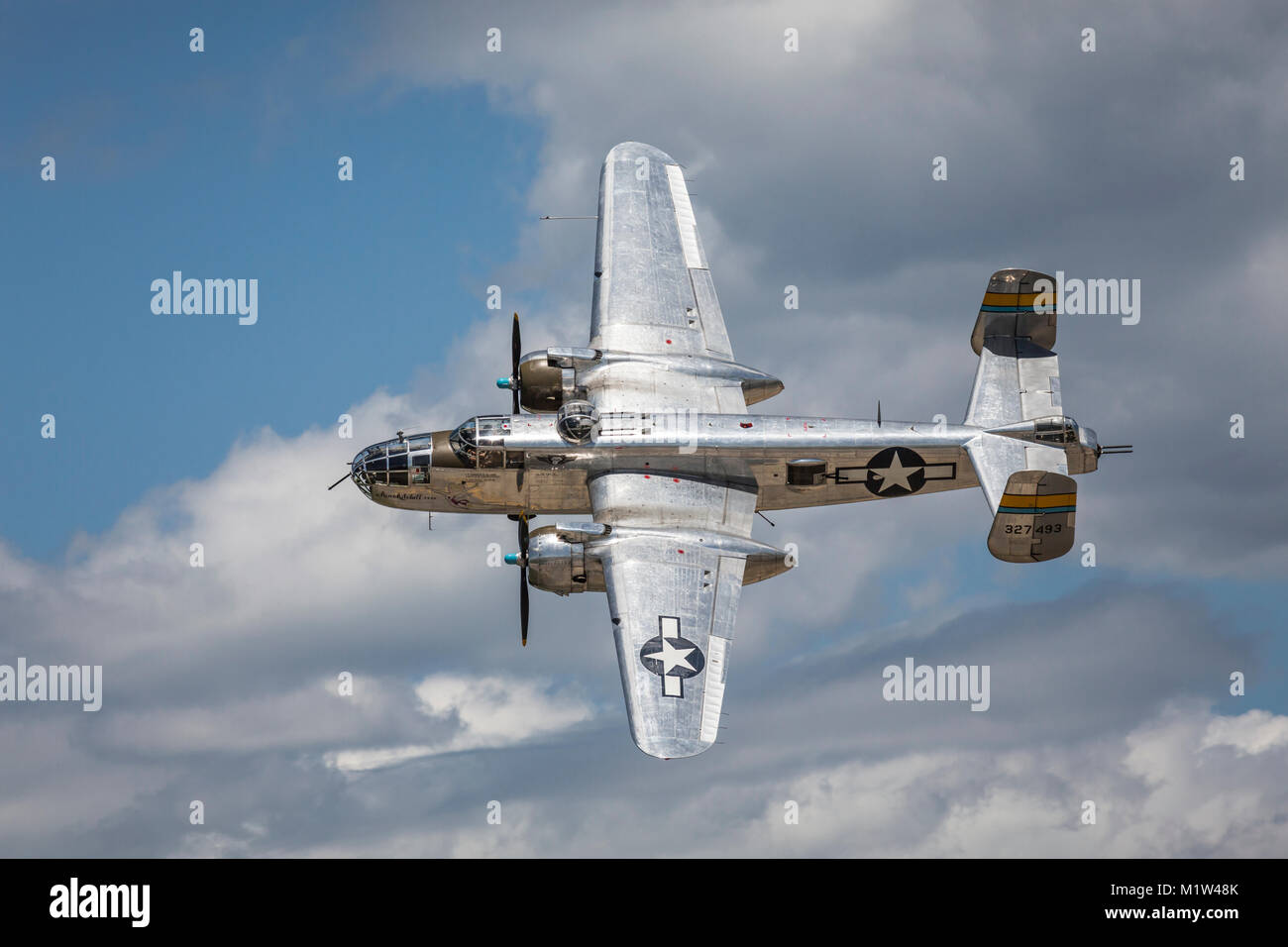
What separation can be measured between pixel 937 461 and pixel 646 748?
13402 mm

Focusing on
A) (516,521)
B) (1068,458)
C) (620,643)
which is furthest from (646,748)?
(1068,458)

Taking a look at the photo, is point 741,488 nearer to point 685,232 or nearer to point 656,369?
point 656,369

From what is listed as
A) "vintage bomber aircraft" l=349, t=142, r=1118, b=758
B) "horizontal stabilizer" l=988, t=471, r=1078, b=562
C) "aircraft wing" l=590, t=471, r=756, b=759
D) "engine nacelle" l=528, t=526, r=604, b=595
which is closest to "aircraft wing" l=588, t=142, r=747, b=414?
"vintage bomber aircraft" l=349, t=142, r=1118, b=758

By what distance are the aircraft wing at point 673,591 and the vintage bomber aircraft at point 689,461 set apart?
57mm

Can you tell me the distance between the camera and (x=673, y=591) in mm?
42688

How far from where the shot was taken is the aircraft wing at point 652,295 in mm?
47812

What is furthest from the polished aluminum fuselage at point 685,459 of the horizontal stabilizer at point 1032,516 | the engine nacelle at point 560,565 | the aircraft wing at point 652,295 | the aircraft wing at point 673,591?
the horizontal stabilizer at point 1032,516

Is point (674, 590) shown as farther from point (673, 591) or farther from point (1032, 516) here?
point (1032, 516)

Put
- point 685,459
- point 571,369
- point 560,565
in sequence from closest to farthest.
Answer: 1. point 560,565
2. point 685,459
3. point 571,369

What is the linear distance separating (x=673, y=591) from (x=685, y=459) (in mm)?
4632

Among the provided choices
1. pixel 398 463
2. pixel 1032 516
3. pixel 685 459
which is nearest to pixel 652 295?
pixel 685 459

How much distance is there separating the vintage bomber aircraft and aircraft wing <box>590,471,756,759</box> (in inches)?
2.2

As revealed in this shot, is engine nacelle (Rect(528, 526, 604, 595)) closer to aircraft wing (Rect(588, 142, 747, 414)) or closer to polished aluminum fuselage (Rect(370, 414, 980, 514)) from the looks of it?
polished aluminum fuselage (Rect(370, 414, 980, 514))

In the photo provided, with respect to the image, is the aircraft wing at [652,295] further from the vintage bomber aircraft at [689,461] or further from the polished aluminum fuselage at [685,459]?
the polished aluminum fuselage at [685,459]
